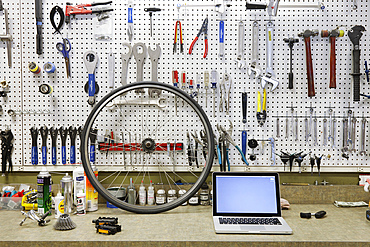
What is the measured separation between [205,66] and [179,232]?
1136 millimetres

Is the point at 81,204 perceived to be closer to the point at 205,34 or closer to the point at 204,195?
the point at 204,195

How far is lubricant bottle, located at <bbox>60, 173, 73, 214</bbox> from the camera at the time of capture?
1781mm

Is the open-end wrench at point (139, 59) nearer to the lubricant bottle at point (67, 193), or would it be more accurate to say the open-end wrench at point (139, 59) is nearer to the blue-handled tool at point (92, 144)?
the blue-handled tool at point (92, 144)

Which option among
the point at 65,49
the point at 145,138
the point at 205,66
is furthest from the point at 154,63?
the point at 65,49

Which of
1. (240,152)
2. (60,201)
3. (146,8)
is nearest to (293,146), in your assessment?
(240,152)

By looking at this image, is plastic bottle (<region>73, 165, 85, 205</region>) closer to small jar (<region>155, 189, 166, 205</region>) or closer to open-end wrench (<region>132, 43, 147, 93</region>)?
small jar (<region>155, 189, 166, 205</region>)

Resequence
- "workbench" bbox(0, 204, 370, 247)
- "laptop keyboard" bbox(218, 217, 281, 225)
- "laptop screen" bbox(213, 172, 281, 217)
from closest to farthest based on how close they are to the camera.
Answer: "workbench" bbox(0, 204, 370, 247) → "laptop keyboard" bbox(218, 217, 281, 225) → "laptop screen" bbox(213, 172, 281, 217)

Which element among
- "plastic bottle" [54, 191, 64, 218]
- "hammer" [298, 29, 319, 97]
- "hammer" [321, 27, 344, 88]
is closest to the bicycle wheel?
"plastic bottle" [54, 191, 64, 218]

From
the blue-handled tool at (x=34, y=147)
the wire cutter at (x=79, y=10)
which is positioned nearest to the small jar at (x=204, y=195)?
the blue-handled tool at (x=34, y=147)

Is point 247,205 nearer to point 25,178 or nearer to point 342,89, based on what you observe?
point 342,89

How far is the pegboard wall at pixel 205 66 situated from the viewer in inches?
78.4

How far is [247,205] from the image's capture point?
1694mm

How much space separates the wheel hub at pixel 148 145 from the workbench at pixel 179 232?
0.43 meters

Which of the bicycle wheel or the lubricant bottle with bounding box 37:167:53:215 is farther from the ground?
the bicycle wheel
